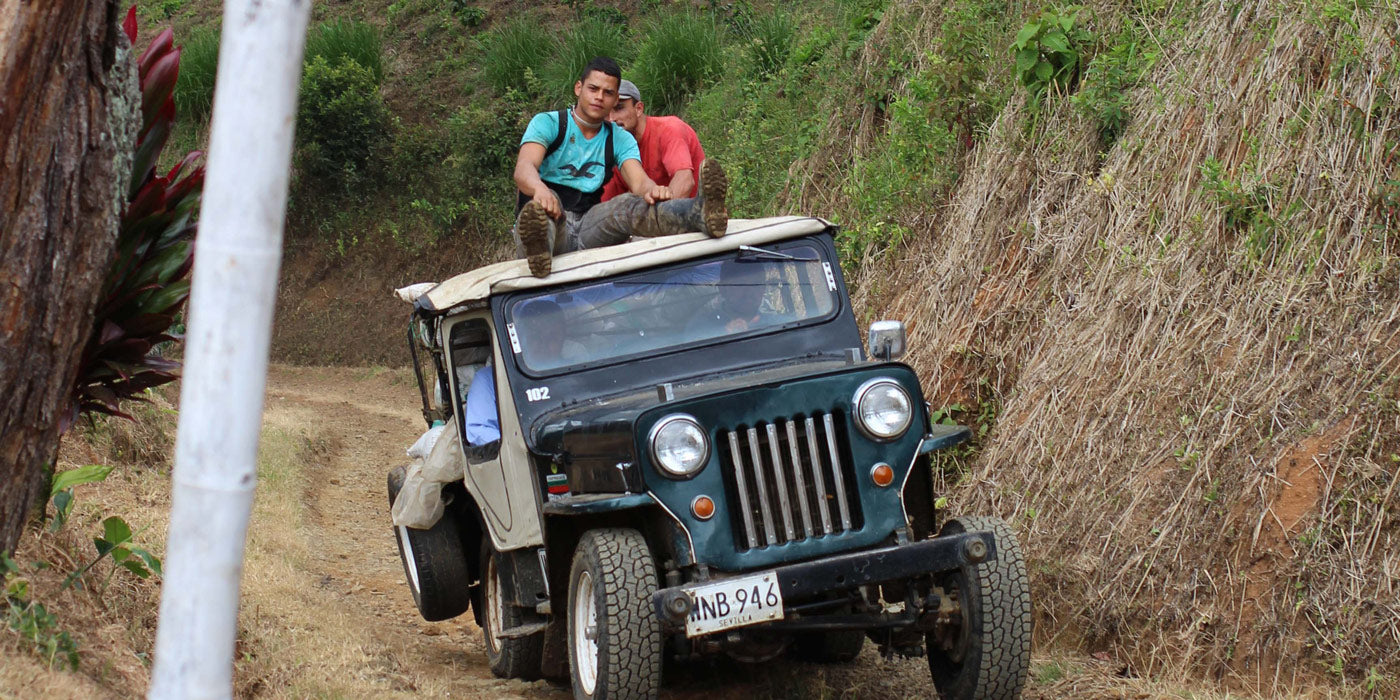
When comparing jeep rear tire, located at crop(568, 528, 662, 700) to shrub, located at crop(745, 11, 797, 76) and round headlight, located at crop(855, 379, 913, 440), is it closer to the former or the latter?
round headlight, located at crop(855, 379, 913, 440)

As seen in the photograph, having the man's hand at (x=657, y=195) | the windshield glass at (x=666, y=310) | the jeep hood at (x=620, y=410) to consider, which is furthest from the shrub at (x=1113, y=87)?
the jeep hood at (x=620, y=410)

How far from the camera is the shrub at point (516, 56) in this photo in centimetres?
2074

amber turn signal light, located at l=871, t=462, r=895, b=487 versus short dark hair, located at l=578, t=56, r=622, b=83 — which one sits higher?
short dark hair, located at l=578, t=56, r=622, b=83

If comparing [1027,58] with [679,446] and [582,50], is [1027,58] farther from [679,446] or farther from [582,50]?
[582,50]

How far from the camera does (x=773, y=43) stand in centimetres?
1580

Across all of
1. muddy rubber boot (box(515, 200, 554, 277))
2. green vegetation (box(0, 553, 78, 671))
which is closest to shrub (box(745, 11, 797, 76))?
muddy rubber boot (box(515, 200, 554, 277))

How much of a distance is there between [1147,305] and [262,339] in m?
5.31

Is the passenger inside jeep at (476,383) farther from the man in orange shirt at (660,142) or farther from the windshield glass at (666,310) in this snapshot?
the man in orange shirt at (660,142)

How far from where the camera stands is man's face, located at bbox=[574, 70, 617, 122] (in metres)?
7.09

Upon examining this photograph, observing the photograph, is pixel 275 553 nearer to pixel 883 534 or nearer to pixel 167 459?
pixel 167 459

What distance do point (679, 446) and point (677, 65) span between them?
13952 millimetres

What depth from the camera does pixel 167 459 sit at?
9.67 meters

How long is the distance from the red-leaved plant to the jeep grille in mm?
2396

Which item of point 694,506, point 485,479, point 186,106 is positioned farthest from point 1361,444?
point 186,106
